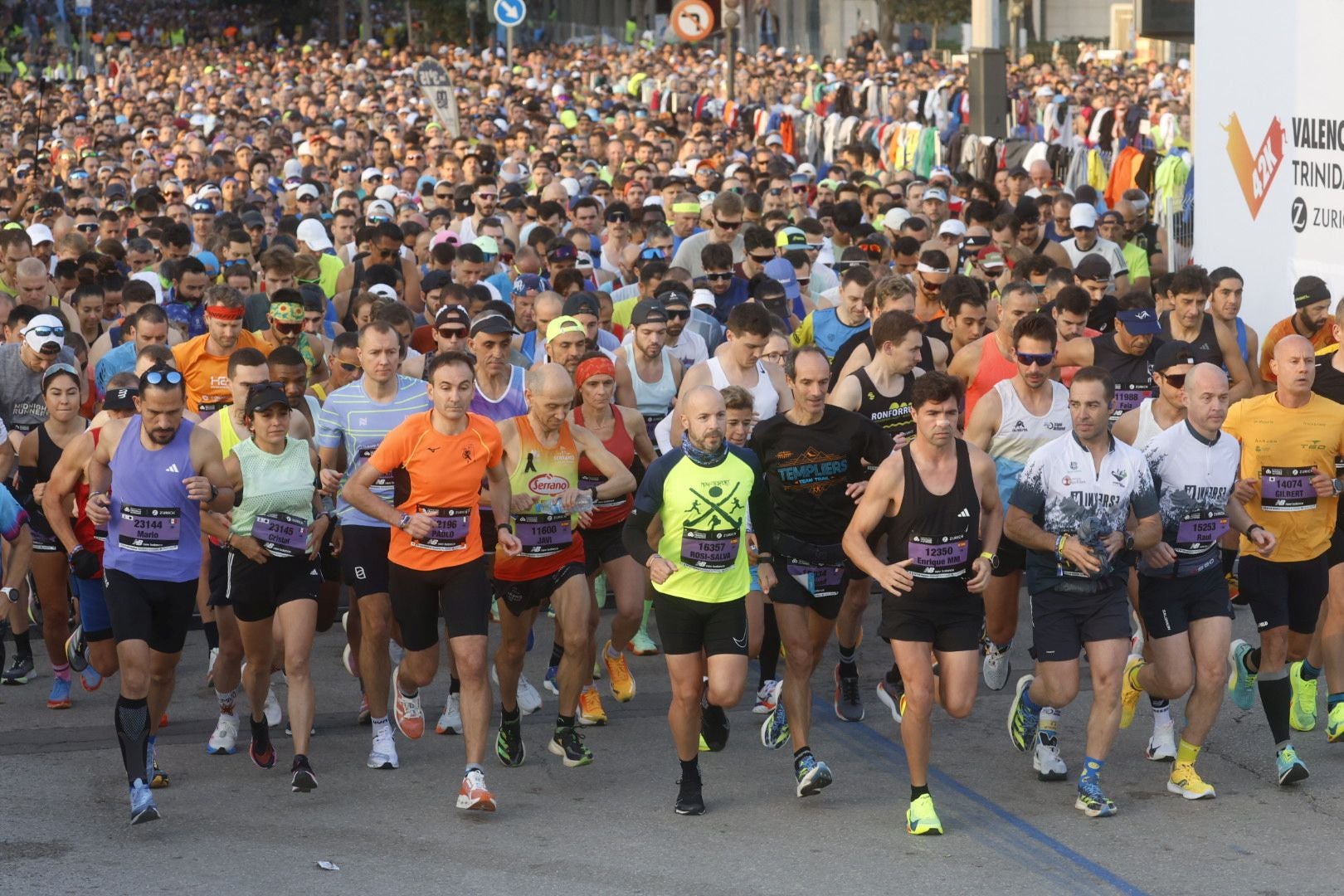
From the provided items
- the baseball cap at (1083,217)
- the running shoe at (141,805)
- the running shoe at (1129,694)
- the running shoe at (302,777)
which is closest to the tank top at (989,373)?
the running shoe at (1129,694)

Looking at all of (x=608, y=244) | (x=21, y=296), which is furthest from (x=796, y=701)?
(x=608, y=244)

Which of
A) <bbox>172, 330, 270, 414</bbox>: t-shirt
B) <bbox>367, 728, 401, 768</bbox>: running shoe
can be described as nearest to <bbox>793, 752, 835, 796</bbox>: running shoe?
<bbox>367, 728, 401, 768</bbox>: running shoe

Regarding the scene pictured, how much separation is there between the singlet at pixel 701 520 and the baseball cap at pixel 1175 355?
2.04 meters

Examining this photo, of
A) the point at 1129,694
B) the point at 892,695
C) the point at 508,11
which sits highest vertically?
the point at 508,11

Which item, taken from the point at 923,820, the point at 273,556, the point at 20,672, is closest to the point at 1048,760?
the point at 923,820

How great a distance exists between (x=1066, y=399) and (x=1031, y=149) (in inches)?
579

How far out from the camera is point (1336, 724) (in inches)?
337

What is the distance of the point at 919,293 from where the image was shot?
40.3 feet

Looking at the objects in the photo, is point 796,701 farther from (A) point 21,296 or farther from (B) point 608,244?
(B) point 608,244

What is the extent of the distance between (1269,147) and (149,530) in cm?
772

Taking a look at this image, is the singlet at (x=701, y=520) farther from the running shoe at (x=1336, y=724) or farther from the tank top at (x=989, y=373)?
the running shoe at (x=1336, y=724)

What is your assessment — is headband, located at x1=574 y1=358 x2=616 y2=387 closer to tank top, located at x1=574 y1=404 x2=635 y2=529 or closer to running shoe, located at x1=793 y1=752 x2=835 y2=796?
tank top, located at x1=574 y1=404 x2=635 y2=529

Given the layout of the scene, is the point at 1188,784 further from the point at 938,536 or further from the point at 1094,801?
the point at 938,536

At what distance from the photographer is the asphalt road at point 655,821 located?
7.09 metres
